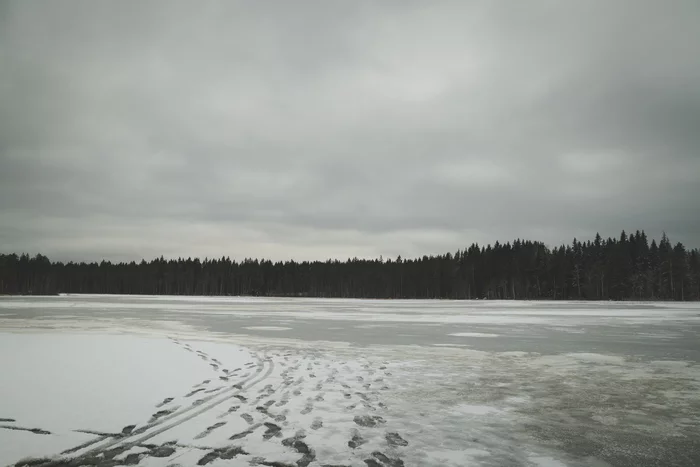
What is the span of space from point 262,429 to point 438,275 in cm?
13471

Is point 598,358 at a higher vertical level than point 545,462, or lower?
lower

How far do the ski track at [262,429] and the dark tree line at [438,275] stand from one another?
109829 mm

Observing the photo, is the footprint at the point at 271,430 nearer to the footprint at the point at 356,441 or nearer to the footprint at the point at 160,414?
the footprint at the point at 356,441

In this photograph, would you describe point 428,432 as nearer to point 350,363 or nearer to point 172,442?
point 172,442

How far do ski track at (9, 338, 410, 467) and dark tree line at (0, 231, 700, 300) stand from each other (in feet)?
360

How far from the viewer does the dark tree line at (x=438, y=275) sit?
4001 inches

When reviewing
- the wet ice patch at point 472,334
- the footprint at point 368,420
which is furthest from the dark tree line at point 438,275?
the footprint at point 368,420

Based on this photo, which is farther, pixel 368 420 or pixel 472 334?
pixel 472 334

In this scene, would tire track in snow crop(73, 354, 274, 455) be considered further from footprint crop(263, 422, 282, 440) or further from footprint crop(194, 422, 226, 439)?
footprint crop(263, 422, 282, 440)

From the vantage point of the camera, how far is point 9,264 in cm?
13400

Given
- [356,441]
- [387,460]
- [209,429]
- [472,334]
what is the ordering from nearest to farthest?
[387,460] < [356,441] < [209,429] < [472,334]

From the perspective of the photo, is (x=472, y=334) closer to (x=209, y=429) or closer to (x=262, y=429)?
(x=262, y=429)

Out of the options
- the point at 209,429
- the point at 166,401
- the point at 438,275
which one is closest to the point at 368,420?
the point at 209,429

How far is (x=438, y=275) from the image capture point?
449 ft
